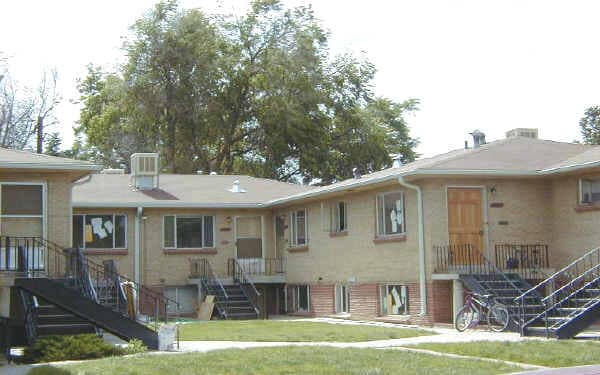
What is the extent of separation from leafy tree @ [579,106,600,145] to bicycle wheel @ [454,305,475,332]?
37.3 metres

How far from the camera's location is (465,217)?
977 inches

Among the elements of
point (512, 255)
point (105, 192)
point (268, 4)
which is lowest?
point (512, 255)

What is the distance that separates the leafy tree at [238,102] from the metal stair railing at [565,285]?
25.5m

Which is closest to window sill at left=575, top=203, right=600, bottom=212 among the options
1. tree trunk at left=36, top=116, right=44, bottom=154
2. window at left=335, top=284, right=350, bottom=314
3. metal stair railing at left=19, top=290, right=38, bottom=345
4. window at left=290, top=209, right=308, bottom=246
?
window at left=335, top=284, right=350, bottom=314

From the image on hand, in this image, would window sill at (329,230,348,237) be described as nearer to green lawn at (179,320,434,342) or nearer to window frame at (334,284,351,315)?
window frame at (334,284,351,315)

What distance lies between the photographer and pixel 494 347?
16922mm

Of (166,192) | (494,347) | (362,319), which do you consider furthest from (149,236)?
(494,347)

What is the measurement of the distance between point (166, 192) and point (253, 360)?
18394 millimetres

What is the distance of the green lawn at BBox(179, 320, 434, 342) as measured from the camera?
67.9 feet

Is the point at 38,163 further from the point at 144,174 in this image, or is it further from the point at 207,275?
the point at 144,174

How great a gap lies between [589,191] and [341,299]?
8.67m

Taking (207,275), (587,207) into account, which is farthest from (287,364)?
(207,275)

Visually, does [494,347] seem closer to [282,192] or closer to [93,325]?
[93,325]

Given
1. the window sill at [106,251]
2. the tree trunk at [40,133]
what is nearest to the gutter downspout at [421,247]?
the window sill at [106,251]
